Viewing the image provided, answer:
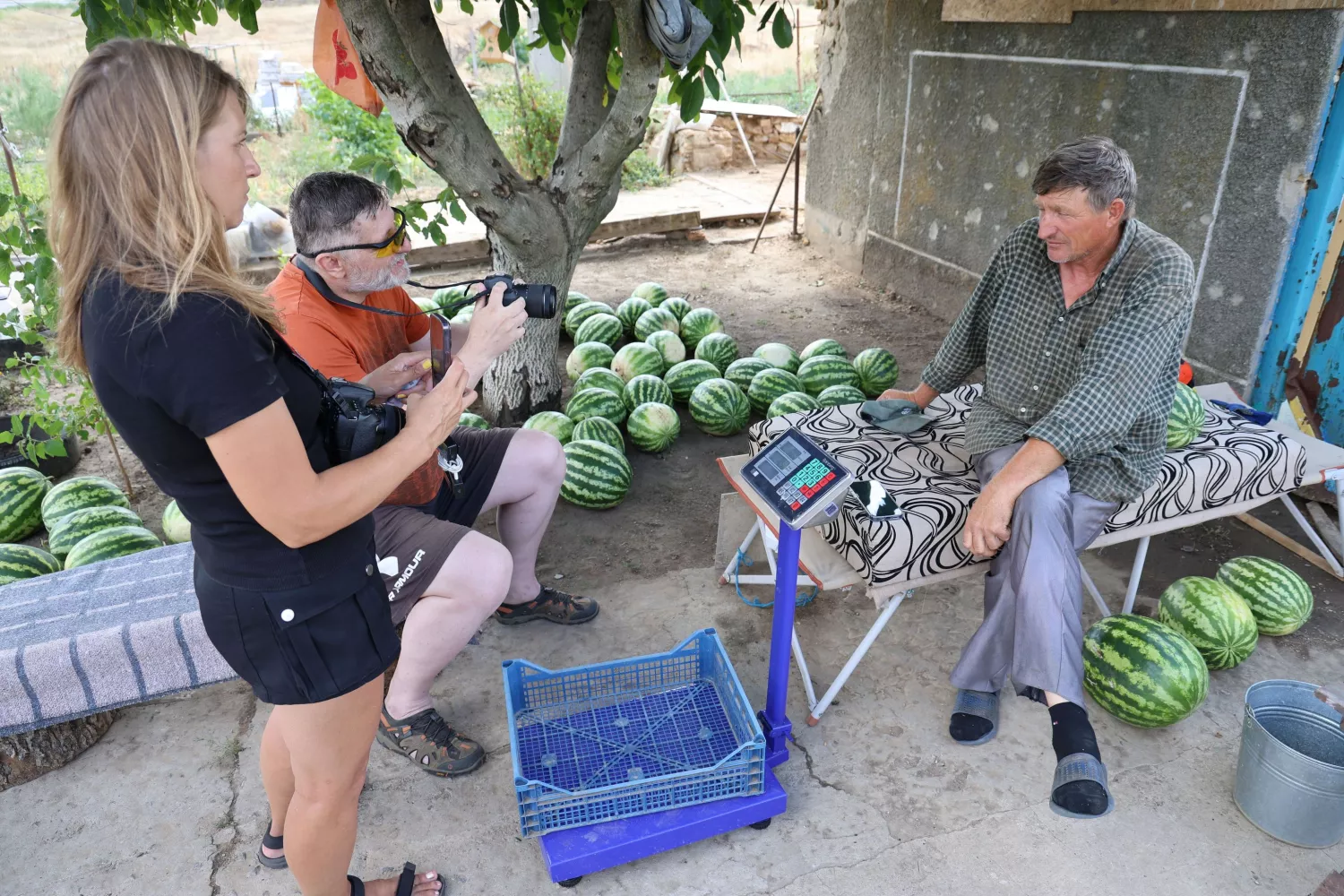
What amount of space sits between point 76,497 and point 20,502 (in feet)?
1.16

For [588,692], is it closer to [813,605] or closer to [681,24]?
[813,605]

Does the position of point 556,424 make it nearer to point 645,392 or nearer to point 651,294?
point 645,392

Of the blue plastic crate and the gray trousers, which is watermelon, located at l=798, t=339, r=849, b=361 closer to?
the gray trousers

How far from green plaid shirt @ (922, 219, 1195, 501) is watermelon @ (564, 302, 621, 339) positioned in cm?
303

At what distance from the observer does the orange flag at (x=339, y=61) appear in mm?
3727

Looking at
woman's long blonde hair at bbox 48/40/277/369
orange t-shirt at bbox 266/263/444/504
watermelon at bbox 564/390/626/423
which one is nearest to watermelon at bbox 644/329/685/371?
watermelon at bbox 564/390/626/423

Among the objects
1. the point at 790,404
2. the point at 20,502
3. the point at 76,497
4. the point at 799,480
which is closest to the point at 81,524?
the point at 76,497

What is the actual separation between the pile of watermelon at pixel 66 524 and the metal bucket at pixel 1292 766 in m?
3.69

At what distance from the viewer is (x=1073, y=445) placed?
2441 mm

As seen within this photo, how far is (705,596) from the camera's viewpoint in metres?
3.33

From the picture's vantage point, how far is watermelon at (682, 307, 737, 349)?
17.9ft

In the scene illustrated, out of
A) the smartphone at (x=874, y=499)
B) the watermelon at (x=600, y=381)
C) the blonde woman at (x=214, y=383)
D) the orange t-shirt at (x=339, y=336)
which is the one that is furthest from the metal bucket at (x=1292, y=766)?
the watermelon at (x=600, y=381)

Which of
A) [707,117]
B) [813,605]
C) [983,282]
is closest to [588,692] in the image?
[813,605]

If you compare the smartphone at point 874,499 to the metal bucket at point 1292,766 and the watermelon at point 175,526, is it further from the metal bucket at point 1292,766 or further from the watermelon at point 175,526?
the watermelon at point 175,526
